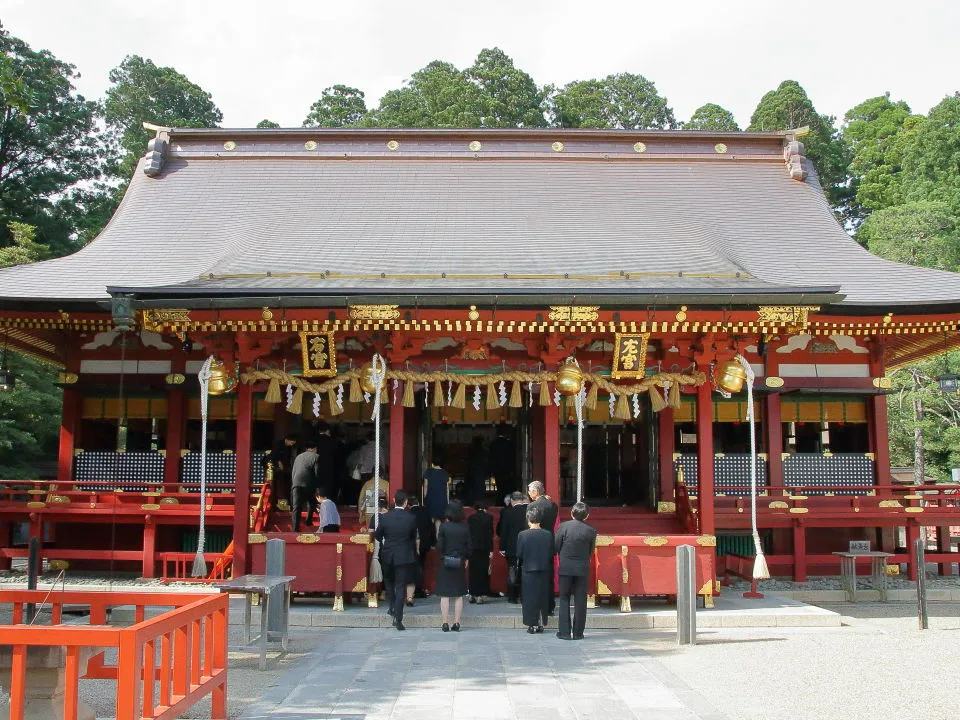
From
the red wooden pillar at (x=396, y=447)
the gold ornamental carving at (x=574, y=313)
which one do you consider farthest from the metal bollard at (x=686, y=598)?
the red wooden pillar at (x=396, y=447)

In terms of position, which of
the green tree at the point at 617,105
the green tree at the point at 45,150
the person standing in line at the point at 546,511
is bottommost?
the person standing in line at the point at 546,511

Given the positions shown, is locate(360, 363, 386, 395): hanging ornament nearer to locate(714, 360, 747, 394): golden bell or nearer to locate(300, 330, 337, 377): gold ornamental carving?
locate(300, 330, 337, 377): gold ornamental carving

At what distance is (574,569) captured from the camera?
353 inches

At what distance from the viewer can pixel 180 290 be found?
10961 mm

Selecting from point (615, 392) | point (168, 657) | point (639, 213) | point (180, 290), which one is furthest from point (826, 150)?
point (168, 657)

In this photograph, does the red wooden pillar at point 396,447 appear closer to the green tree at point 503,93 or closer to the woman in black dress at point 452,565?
the woman in black dress at point 452,565

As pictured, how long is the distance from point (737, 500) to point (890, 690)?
6.64 meters

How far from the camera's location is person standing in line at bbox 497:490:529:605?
1055cm

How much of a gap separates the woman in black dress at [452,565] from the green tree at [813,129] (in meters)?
38.8

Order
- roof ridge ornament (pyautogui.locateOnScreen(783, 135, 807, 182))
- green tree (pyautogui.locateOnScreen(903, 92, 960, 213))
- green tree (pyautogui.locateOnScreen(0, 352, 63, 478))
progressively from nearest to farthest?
roof ridge ornament (pyautogui.locateOnScreen(783, 135, 807, 182)), green tree (pyautogui.locateOnScreen(0, 352, 63, 478)), green tree (pyautogui.locateOnScreen(903, 92, 960, 213))

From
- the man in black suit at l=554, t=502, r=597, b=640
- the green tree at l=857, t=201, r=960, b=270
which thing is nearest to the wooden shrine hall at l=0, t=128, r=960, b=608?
the man in black suit at l=554, t=502, r=597, b=640

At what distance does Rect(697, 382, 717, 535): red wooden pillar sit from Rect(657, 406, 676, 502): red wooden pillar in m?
1.48

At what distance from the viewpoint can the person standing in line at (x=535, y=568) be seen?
9.30 m

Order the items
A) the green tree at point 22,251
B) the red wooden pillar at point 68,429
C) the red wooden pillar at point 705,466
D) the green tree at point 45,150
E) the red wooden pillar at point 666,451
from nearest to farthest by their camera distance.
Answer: the red wooden pillar at point 705,466 → the red wooden pillar at point 666,451 → the red wooden pillar at point 68,429 → the green tree at point 22,251 → the green tree at point 45,150
